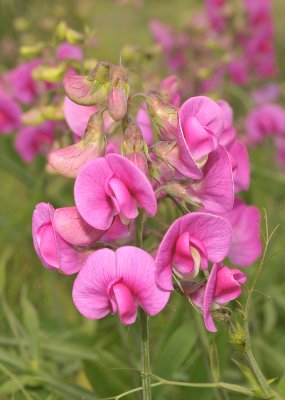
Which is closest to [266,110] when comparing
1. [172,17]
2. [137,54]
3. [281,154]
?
[281,154]

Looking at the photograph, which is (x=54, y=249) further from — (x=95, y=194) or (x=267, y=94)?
(x=267, y=94)

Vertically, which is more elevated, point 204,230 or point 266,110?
point 204,230

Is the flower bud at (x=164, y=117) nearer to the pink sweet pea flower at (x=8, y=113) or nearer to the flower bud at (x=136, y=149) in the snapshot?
the flower bud at (x=136, y=149)

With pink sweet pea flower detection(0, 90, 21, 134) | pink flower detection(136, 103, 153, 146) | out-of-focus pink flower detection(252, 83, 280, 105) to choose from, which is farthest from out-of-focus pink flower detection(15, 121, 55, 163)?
out-of-focus pink flower detection(252, 83, 280, 105)

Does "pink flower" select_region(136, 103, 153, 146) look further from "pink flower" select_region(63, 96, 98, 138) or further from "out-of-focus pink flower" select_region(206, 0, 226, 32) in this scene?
"out-of-focus pink flower" select_region(206, 0, 226, 32)

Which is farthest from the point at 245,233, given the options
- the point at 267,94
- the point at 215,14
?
the point at 267,94

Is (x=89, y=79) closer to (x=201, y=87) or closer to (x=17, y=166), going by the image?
(x=17, y=166)

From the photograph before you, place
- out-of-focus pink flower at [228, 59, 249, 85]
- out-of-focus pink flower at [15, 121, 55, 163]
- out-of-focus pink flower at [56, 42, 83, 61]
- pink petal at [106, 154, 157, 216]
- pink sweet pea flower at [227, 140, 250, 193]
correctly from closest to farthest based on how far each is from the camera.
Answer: pink petal at [106, 154, 157, 216]
pink sweet pea flower at [227, 140, 250, 193]
out-of-focus pink flower at [56, 42, 83, 61]
out-of-focus pink flower at [15, 121, 55, 163]
out-of-focus pink flower at [228, 59, 249, 85]
